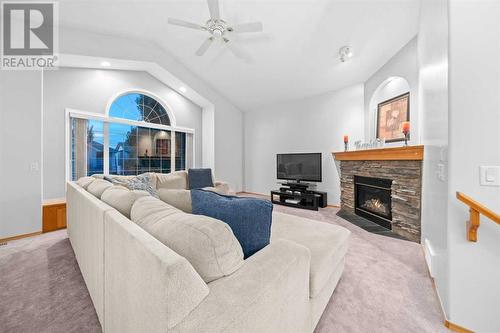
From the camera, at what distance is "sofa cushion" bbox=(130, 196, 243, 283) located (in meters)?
0.71

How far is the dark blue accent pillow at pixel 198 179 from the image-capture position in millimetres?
4180

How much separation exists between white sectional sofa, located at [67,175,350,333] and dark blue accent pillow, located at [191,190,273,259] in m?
0.09

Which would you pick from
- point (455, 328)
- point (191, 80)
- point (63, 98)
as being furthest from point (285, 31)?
point (63, 98)

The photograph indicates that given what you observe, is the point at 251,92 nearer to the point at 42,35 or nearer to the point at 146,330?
the point at 42,35

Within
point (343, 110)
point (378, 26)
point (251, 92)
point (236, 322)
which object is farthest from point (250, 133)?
point (236, 322)

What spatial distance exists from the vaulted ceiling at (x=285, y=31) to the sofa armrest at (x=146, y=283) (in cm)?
338

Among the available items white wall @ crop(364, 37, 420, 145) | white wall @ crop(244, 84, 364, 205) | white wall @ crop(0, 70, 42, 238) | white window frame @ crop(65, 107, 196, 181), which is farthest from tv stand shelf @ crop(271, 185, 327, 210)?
white wall @ crop(0, 70, 42, 238)

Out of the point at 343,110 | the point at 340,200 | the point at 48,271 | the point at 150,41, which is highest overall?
the point at 150,41

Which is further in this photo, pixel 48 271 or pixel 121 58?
pixel 121 58

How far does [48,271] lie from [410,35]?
5.30 meters

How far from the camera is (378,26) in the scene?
9.52 ft

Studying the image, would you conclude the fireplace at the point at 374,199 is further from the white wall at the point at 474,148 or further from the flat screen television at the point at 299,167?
the white wall at the point at 474,148

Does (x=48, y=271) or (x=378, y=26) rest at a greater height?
(x=378, y=26)

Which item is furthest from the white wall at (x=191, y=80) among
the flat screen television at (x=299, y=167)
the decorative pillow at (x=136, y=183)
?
the decorative pillow at (x=136, y=183)
